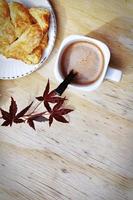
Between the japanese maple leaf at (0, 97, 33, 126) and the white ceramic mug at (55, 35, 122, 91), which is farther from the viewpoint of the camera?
the japanese maple leaf at (0, 97, 33, 126)

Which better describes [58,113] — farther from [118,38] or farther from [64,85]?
[118,38]

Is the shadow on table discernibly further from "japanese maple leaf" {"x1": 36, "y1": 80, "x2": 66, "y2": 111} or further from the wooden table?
"japanese maple leaf" {"x1": 36, "y1": 80, "x2": 66, "y2": 111}

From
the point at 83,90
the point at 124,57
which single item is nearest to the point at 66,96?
the point at 83,90

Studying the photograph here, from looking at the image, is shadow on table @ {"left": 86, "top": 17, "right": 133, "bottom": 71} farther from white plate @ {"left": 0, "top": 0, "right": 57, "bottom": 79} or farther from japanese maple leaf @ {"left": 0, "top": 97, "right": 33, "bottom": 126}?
japanese maple leaf @ {"left": 0, "top": 97, "right": 33, "bottom": 126}

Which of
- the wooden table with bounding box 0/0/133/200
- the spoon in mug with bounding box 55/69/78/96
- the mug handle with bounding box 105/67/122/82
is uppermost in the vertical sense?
the mug handle with bounding box 105/67/122/82

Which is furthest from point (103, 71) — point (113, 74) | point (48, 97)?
point (48, 97)

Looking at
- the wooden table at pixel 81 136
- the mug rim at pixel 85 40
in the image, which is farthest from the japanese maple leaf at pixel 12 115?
the mug rim at pixel 85 40

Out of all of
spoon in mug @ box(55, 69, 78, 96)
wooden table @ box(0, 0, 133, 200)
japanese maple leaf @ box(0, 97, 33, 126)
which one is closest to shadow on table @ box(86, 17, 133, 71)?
wooden table @ box(0, 0, 133, 200)

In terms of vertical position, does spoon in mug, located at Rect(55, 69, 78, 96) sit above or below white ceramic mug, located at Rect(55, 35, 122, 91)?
→ below
